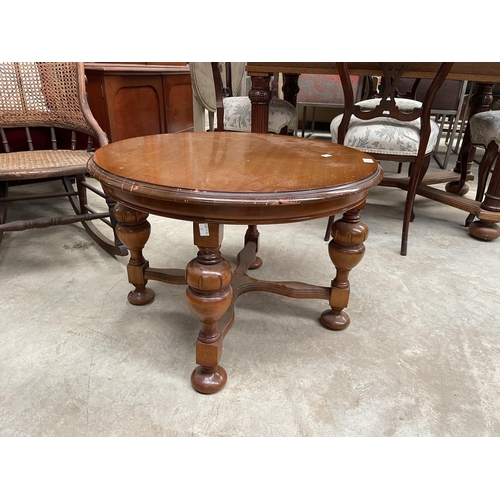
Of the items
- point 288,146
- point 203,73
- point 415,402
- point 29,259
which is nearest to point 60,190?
point 29,259

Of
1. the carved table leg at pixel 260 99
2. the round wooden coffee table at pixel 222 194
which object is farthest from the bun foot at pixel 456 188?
the round wooden coffee table at pixel 222 194

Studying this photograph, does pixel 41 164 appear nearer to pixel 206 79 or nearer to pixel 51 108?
pixel 51 108

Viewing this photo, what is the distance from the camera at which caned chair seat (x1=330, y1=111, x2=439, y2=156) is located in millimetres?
1798

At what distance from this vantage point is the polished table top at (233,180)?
2.64 feet

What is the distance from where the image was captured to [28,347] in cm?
122

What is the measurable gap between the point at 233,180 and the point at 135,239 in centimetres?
59

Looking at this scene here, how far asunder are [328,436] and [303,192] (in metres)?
0.62

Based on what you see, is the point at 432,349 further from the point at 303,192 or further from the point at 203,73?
the point at 203,73

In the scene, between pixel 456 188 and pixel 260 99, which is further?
pixel 456 188

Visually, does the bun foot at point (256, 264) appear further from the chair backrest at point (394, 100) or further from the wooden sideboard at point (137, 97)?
the wooden sideboard at point (137, 97)

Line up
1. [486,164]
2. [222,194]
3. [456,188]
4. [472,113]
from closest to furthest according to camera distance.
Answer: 1. [222,194]
2. [486,164]
3. [472,113]
4. [456,188]

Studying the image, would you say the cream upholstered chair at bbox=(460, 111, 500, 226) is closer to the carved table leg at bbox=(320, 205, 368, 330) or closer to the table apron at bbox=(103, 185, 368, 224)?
the carved table leg at bbox=(320, 205, 368, 330)

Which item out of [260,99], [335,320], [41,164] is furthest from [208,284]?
[260,99]

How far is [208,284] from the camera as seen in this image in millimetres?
908
